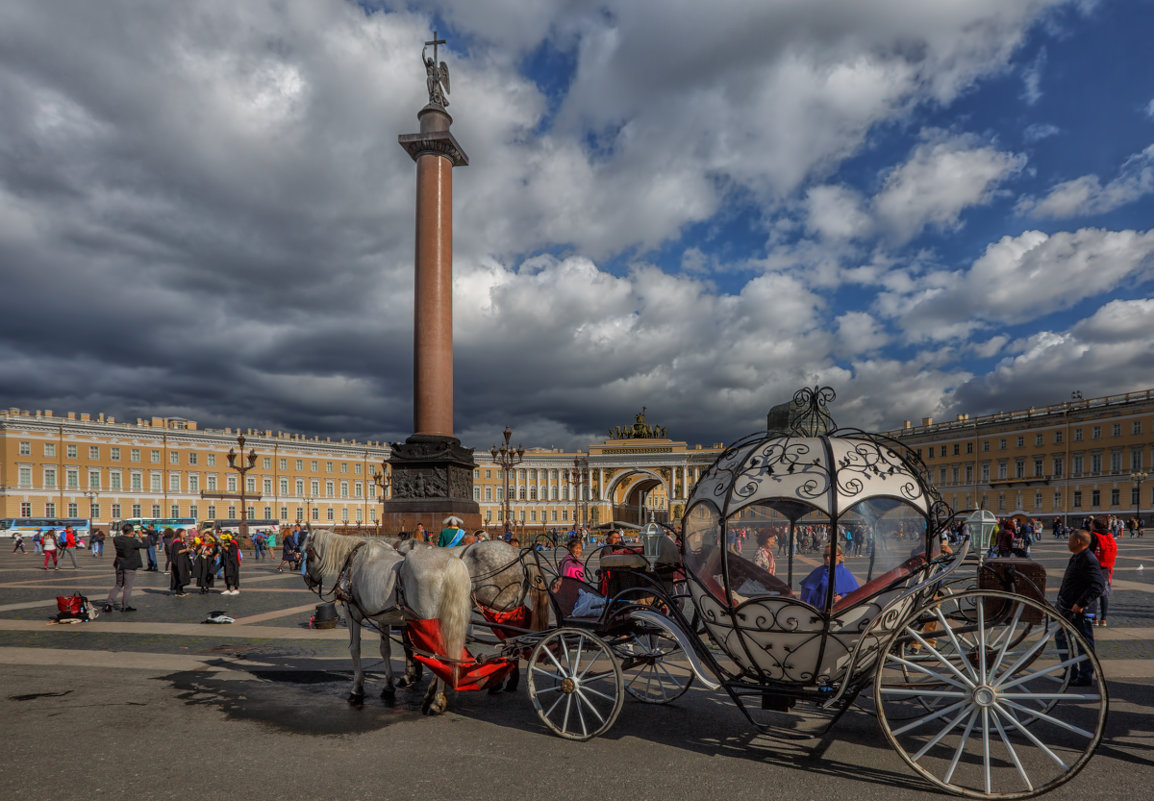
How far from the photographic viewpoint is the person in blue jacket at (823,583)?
17.6 feet

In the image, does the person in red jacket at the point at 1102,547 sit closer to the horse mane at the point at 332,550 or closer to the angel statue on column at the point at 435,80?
the horse mane at the point at 332,550

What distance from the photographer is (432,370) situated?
21.5 metres

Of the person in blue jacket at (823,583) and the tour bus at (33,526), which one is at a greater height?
the person in blue jacket at (823,583)

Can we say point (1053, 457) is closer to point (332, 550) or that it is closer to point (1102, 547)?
point (1102, 547)

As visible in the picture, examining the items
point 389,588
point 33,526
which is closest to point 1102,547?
point 389,588


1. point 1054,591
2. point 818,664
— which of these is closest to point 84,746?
point 818,664

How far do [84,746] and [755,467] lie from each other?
225 inches

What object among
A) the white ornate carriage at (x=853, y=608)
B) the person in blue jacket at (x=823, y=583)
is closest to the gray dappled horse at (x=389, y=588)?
the white ornate carriage at (x=853, y=608)

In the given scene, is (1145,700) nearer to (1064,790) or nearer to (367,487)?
(1064,790)

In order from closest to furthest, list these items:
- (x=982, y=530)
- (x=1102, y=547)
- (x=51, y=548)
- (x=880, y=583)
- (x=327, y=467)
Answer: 1. (x=982, y=530)
2. (x=880, y=583)
3. (x=1102, y=547)
4. (x=51, y=548)
5. (x=327, y=467)

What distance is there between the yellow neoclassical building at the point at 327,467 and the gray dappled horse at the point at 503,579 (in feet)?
181

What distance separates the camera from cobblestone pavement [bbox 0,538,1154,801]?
4727 millimetres

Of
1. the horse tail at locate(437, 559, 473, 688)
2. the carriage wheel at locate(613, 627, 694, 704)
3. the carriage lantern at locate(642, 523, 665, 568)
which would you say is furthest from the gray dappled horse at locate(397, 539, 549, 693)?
the carriage lantern at locate(642, 523, 665, 568)

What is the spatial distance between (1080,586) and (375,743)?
6.91m
